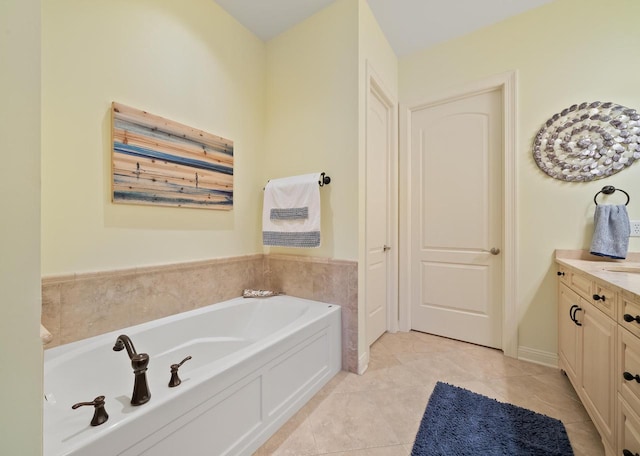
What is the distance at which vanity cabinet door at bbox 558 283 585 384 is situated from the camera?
153 centimetres

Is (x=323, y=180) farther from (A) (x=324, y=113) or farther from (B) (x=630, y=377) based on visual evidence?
(B) (x=630, y=377)

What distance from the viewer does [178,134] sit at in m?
1.78

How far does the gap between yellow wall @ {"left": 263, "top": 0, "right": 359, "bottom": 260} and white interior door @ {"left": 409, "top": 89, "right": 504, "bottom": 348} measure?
3.18 ft

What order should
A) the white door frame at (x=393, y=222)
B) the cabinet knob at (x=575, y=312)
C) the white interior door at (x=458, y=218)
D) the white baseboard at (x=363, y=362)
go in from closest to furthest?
1. the cabinet knob at (x=575, y=312)
2. the white baseboard at (x=363, y=362)
3. the white interior door at (x=458, y=218)
4. the white door frame at (x=393, y=222)

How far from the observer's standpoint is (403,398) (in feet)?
5.40

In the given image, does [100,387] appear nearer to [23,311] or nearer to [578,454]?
[23,311]

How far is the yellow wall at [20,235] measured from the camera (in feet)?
1.12

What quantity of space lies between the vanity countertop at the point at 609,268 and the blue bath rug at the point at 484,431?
0.82 metres

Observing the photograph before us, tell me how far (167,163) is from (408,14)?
2166 mm

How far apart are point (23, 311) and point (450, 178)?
268cm

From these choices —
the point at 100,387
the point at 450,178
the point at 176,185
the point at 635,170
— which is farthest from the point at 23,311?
the point at 635,170

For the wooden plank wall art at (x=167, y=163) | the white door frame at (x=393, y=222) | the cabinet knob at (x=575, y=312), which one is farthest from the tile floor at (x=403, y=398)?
the wooden plank wall art at (x=167, y=163)

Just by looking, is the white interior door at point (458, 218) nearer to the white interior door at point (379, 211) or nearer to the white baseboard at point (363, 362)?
the white interior door at point (379, 211)

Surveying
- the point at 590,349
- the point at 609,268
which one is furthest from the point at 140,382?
the point at 609,268
